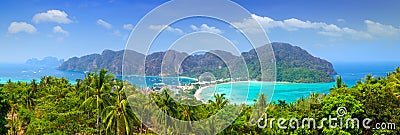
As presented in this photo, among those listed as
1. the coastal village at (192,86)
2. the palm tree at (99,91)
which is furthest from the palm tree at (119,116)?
the coastal village at (192,86)

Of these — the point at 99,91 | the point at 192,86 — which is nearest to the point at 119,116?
the point at 99,91

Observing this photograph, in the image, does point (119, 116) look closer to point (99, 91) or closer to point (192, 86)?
point (99, 91)

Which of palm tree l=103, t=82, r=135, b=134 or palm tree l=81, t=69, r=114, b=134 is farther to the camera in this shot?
palm tree l=81, t=69, r=114, b=134

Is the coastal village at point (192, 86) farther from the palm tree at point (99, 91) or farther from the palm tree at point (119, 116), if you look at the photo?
the palm tree at point (99, 91)

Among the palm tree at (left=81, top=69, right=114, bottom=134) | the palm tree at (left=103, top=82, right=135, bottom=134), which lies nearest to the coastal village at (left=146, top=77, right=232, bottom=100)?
the palm tree at (left=103, top=82, right=135, bottom=134)

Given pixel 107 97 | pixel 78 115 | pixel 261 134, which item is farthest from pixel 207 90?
pixel 78 115

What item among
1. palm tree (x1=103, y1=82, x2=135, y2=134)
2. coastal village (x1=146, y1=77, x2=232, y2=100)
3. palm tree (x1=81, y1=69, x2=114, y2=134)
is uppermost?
coastal village (x1=146, y1=77, x2=232, y2=100)

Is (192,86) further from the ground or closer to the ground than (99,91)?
further from the ground

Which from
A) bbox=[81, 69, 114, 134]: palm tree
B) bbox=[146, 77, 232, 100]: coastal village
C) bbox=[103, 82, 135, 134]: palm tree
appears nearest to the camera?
bbox=[146, 77, 232, 100]: coastal village

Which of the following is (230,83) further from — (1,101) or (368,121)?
(1,101)

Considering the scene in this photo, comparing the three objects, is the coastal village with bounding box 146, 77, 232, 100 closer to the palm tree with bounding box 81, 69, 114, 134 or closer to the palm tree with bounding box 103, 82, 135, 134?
the palm tree with bounding box 103, 82, 135, 134

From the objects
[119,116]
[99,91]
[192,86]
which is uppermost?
[192,86]
